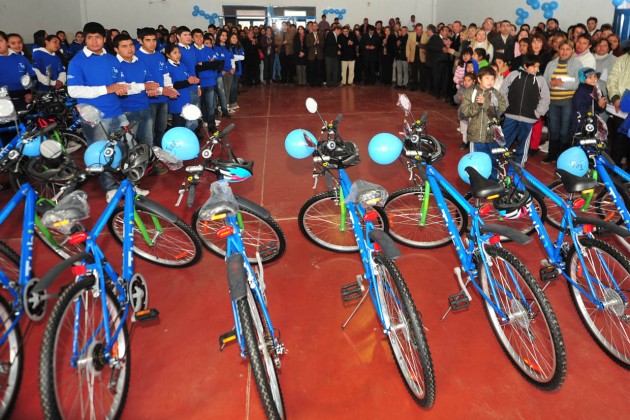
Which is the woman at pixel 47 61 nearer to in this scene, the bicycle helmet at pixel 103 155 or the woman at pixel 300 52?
the bicycle helmet at pixel 103 155

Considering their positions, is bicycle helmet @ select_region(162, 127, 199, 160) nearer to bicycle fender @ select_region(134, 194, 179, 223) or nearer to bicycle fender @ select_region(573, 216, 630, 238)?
bicycle fender @ select_region(134, 194, 179, 223)

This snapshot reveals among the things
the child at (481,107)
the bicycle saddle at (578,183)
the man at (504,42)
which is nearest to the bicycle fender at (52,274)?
the bicycle saddle at (578,183)

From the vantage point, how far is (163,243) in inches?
121

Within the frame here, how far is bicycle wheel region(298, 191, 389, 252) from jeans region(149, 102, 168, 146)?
262 cm

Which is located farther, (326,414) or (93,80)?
(93,80)

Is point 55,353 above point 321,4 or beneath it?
beneath

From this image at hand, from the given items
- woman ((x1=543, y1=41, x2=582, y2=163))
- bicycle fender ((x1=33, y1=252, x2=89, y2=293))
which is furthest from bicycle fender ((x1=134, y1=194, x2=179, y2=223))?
woman ((x1=543, y1=41, x2=582, y2=163))

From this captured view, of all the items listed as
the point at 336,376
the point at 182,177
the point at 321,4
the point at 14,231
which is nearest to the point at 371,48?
the point at 321,4

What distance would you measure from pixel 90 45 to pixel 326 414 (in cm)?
352

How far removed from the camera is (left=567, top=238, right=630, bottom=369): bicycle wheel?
6.31ft

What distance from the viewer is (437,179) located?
2592mm

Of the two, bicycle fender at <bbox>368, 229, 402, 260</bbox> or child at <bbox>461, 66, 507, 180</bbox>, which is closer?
bicycle fender at <bbox>368, 229, 402, 260</bbox>

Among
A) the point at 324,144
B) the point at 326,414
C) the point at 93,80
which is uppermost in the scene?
the point at 93,80

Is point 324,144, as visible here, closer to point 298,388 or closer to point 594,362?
point 298,388
